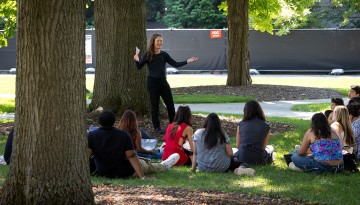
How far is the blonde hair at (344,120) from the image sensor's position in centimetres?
1036

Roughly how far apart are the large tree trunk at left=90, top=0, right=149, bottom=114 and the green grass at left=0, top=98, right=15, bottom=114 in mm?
5386

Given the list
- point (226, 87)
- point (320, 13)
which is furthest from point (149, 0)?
point (226, 87)

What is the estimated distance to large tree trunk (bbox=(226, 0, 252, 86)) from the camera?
2583cm

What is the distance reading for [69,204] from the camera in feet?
21.7

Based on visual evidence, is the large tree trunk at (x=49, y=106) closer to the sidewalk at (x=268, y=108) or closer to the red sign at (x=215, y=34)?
the sidewalk at (x=268, y=108)

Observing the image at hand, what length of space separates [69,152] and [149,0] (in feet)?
164

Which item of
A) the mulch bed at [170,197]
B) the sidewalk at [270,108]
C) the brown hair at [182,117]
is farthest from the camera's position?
the sidewalk at [270,108]

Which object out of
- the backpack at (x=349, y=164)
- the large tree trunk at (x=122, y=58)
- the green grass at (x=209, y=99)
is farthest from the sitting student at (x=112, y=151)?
the green grass at (x=209, y=99)

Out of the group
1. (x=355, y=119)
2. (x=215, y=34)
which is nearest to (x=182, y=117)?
(x=355, y=119)

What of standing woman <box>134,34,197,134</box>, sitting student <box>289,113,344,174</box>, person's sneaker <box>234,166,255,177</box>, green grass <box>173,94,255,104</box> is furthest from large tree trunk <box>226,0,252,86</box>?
person's sneaker <box>234,166,255,177</box>

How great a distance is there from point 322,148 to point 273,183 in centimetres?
106

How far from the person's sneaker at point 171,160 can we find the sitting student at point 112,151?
88 cm

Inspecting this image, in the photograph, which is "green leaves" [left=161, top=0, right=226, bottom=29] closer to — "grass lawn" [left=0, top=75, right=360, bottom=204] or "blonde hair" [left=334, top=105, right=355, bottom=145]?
"blonde hair" [left=334, top=105, right=355, bottom=145]

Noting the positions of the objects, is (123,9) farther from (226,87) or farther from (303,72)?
(303,72)
